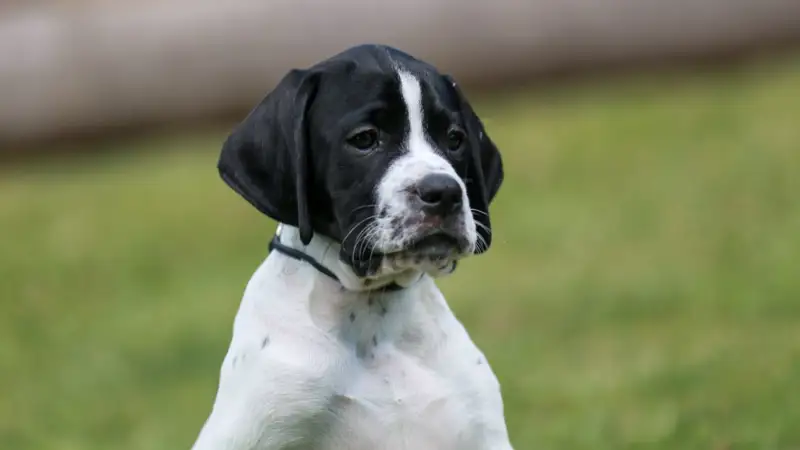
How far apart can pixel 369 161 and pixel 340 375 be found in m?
0.66

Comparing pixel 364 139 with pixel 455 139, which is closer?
pixel 364 139

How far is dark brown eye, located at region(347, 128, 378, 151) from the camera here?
5039mm

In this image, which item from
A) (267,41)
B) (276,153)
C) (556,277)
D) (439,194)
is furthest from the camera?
(267,41)

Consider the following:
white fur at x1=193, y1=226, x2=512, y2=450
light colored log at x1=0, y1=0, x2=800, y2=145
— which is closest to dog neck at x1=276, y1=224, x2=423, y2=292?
white fur at x1=193, y1=226, x2=512, y2=450

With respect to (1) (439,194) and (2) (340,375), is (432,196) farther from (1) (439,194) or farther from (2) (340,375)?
(2) (340,375)

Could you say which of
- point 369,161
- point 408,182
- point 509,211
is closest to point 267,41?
point 509,211

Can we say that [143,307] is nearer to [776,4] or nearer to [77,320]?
[77,320]

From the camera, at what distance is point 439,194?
15.7 ft

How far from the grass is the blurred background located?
3cm

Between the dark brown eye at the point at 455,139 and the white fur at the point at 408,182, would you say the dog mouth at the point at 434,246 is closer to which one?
the white fur at the point at 408,182

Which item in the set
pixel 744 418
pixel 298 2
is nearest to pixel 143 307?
pixel 744 418

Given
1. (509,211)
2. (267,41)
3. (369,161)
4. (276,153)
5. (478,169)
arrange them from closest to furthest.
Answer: (369,161), (276,153), (478,169), (509,211), (267,41)

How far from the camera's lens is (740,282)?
10359mm

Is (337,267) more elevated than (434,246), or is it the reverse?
(434,246)
